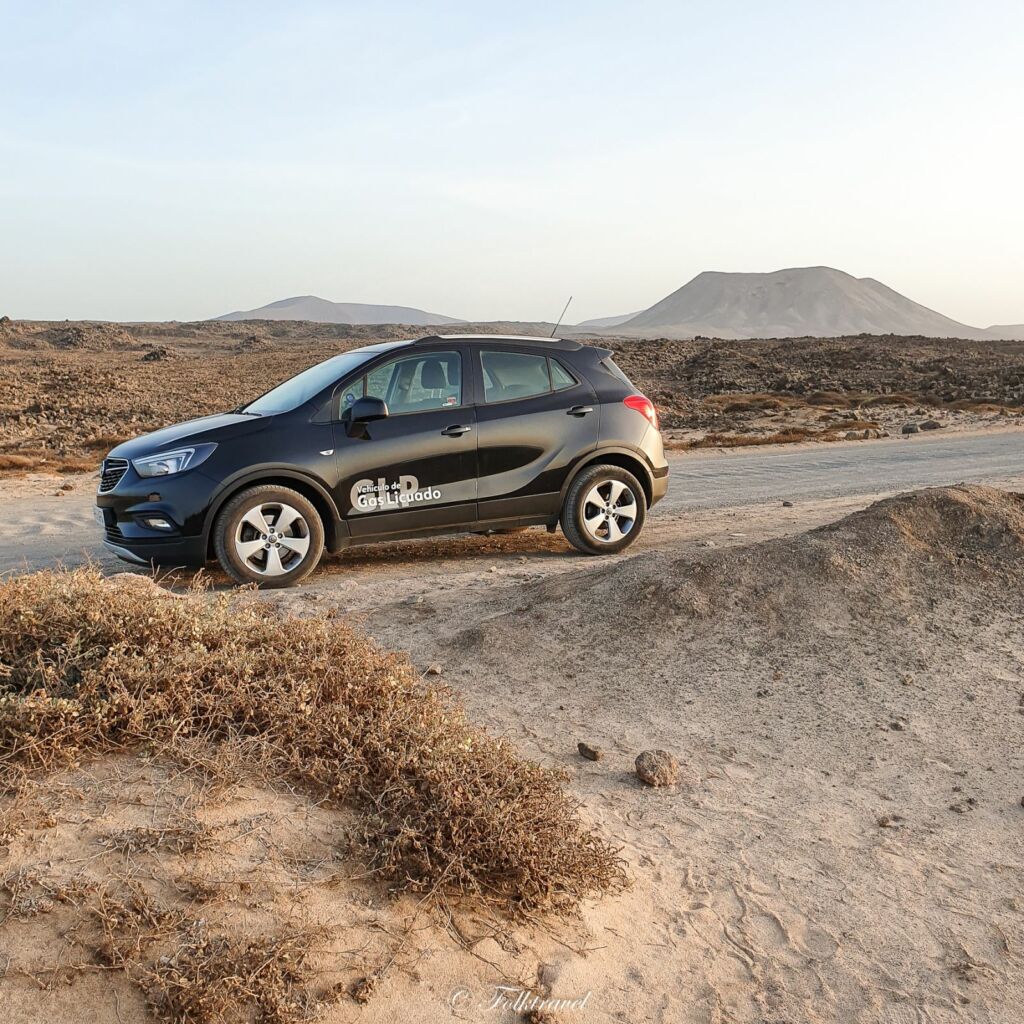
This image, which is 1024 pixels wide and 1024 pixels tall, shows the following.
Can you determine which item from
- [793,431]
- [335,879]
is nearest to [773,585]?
[335,879]

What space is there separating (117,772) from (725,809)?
2461 mm

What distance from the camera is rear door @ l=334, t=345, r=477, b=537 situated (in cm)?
816

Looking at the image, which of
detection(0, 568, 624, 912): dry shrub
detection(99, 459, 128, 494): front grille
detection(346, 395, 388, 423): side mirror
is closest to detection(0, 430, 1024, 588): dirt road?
detection(99, 459, 128, 494): front grille

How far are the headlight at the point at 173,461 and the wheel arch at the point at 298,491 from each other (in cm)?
31

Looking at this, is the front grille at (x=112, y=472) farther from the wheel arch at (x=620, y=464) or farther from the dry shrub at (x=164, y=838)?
the dry shrub at (x=164, y=838)

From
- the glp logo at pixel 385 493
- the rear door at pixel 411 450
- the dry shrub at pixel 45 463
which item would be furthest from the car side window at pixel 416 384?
the dry shrub at pixel 45 463

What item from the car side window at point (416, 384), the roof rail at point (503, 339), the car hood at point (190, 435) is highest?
the roof rail at point (503, 339)

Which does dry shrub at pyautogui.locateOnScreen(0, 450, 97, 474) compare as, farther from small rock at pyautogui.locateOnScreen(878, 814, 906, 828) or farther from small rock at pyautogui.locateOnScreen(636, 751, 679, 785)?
small rock at pyautogui.locateOnScreen(878, 814, 906, 828)

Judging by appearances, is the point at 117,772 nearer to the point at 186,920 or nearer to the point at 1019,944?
the point at 186,920

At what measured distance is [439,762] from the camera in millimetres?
3459

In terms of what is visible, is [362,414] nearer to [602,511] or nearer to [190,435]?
[190,435]

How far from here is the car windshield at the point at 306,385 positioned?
839 cm

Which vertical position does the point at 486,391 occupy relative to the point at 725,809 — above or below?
above

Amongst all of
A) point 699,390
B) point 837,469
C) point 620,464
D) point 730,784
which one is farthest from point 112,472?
point 699,390
